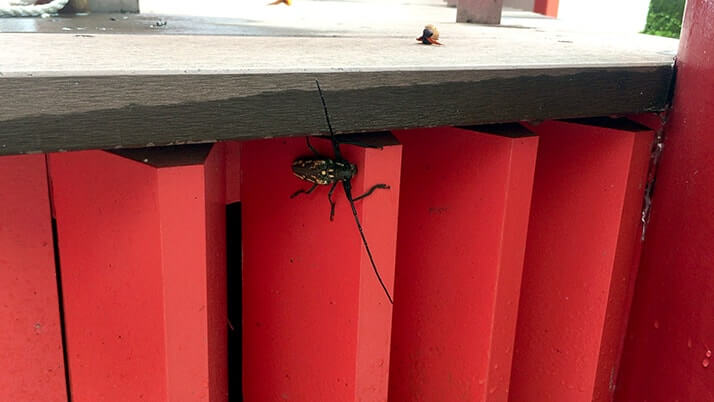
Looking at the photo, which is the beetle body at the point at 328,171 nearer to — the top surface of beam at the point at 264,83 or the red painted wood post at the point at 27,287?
the top surface of beam at the point at 264,83

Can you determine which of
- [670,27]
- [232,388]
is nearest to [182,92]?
[232,388]

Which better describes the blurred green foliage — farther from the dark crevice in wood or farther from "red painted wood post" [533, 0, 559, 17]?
the dark crevice in wood

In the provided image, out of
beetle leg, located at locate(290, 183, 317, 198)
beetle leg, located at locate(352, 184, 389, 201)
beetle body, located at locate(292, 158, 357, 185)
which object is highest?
beetle body, located at locate(292, 158, 357, 185)

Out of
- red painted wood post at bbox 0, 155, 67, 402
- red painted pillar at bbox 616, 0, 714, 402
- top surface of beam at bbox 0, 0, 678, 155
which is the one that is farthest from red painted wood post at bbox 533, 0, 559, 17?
red painted wood post at bbox 0, 155, 67, 402

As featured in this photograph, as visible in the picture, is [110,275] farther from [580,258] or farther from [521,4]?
[521,4]

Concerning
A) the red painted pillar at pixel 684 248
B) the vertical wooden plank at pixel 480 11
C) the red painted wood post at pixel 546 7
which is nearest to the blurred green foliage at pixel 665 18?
the red painted wood post at pixel 546 7

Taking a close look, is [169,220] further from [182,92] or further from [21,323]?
[21,323]
